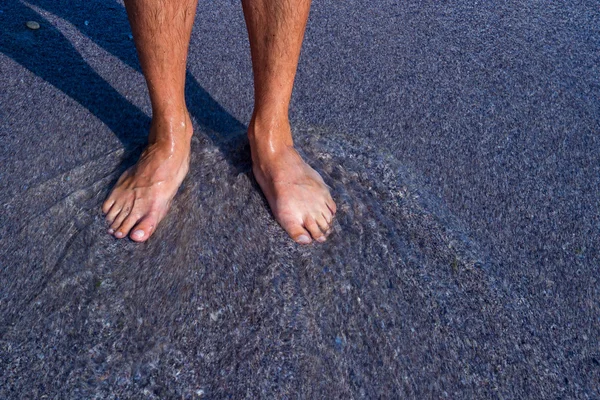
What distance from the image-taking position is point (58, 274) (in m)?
1.64

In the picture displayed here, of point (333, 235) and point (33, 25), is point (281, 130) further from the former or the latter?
point (33, 25)

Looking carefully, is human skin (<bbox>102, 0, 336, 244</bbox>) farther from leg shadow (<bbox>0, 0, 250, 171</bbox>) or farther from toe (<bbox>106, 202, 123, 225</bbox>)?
leg shadow (<bbox>0, 0, 250, 171</bbox>)

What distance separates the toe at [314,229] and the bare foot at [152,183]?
0.46 m

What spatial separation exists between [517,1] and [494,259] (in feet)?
6.20

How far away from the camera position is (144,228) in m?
1.74

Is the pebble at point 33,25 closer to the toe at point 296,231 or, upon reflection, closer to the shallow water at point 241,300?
the shallow water at point 241,300

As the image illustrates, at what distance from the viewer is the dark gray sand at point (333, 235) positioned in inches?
57.6

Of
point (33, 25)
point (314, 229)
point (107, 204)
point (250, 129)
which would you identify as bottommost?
point (33, 25)

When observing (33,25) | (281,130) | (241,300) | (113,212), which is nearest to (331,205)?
(281,130)

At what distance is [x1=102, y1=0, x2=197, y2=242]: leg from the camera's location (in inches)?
67.6

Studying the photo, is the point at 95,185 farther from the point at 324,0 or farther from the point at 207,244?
the point at 324,0

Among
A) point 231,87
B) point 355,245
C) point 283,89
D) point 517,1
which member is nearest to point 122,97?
point 231,87

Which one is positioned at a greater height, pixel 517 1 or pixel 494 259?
pixel 517 1

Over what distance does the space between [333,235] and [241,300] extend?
0.39 m
